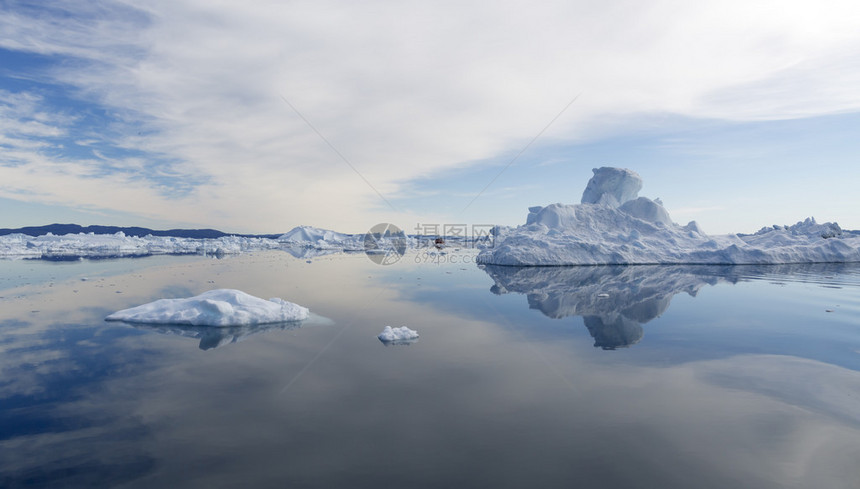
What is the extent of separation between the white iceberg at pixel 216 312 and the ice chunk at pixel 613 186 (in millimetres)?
40294

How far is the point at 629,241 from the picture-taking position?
33.5 meters

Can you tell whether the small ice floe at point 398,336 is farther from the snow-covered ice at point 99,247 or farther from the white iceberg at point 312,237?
the white iceberg at point 312,237

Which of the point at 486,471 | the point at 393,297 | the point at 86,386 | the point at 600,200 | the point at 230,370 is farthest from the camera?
the point at 600,200

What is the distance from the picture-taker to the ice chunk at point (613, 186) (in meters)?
43.5

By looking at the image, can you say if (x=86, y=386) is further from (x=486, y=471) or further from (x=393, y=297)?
(x=393, y=297)

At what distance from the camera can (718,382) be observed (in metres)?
6.41

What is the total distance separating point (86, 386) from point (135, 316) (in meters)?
4.83

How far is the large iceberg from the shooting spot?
3108 cm

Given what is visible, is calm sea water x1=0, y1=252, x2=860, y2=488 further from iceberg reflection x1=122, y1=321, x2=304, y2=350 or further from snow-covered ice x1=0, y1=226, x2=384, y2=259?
snow-covered ice x1=0, y1=226, x2=384, y2=259

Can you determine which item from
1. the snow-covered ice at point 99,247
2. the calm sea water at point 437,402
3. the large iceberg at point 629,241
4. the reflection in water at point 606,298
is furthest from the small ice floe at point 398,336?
the snow-covered ice at point 99,247

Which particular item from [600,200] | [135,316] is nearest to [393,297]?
[135,316]

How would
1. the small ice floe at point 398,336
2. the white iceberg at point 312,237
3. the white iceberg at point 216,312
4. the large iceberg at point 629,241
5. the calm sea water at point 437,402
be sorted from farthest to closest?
the white iceberg at point 312,237, the large iceberg at point 629,241, the white iceberg at point 216,312, the small ice floe at point 398,336, the calm sea water at point 437,402

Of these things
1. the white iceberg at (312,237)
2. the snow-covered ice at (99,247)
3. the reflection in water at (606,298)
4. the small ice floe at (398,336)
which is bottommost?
the small ice floe at (398,336)

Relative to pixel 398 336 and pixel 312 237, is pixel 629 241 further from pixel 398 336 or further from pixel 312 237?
pixel 312 237
